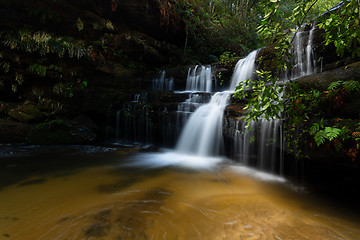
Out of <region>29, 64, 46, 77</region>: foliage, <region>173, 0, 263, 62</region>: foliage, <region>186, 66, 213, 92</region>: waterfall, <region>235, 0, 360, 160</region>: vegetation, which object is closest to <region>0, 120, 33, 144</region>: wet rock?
<region>29, 64, 46, 77</region>: foliage

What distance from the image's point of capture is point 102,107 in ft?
24.1

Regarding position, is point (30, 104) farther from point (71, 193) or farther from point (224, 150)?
point (224, 150)

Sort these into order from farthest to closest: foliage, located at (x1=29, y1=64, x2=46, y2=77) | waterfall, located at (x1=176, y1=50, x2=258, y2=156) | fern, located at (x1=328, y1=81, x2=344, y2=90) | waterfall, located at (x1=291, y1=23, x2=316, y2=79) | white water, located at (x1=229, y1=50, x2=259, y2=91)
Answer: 1. foliage, located at (x1=29, y1=64, x2=46, y2=77)
2. white water, located at (x1=229, y1=50, x2=259, y2=91)
3. waterfall, located at (x1=291, y1=23, x2=316, y2=79)
4. waterfall, located at (x1=176, y1=50, x2=258, y2=156)
5. fern, located at (x1=328, y1=81, x2=344, y2=90)

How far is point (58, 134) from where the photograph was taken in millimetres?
5855

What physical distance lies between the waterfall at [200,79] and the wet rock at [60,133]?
4.81 m

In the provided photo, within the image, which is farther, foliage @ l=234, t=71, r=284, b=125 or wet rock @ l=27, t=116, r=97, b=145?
wet rock @ l=27, t=116, r=97, b=145

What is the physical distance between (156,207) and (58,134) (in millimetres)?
5321

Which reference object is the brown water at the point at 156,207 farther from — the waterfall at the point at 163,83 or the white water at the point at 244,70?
the waterfall at the point at 163,83

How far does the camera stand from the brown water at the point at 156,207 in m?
1.70

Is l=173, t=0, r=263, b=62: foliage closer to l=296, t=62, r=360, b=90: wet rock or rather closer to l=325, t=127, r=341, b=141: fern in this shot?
l=296, t=62, r=360, b=90: wet rock

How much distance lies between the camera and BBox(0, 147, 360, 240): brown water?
5.58ft

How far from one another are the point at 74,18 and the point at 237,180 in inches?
386

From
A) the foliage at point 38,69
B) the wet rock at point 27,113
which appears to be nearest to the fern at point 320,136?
the wet rock at point 27,113

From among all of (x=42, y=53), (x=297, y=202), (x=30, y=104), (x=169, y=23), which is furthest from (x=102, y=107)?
(x=297, y=202)
